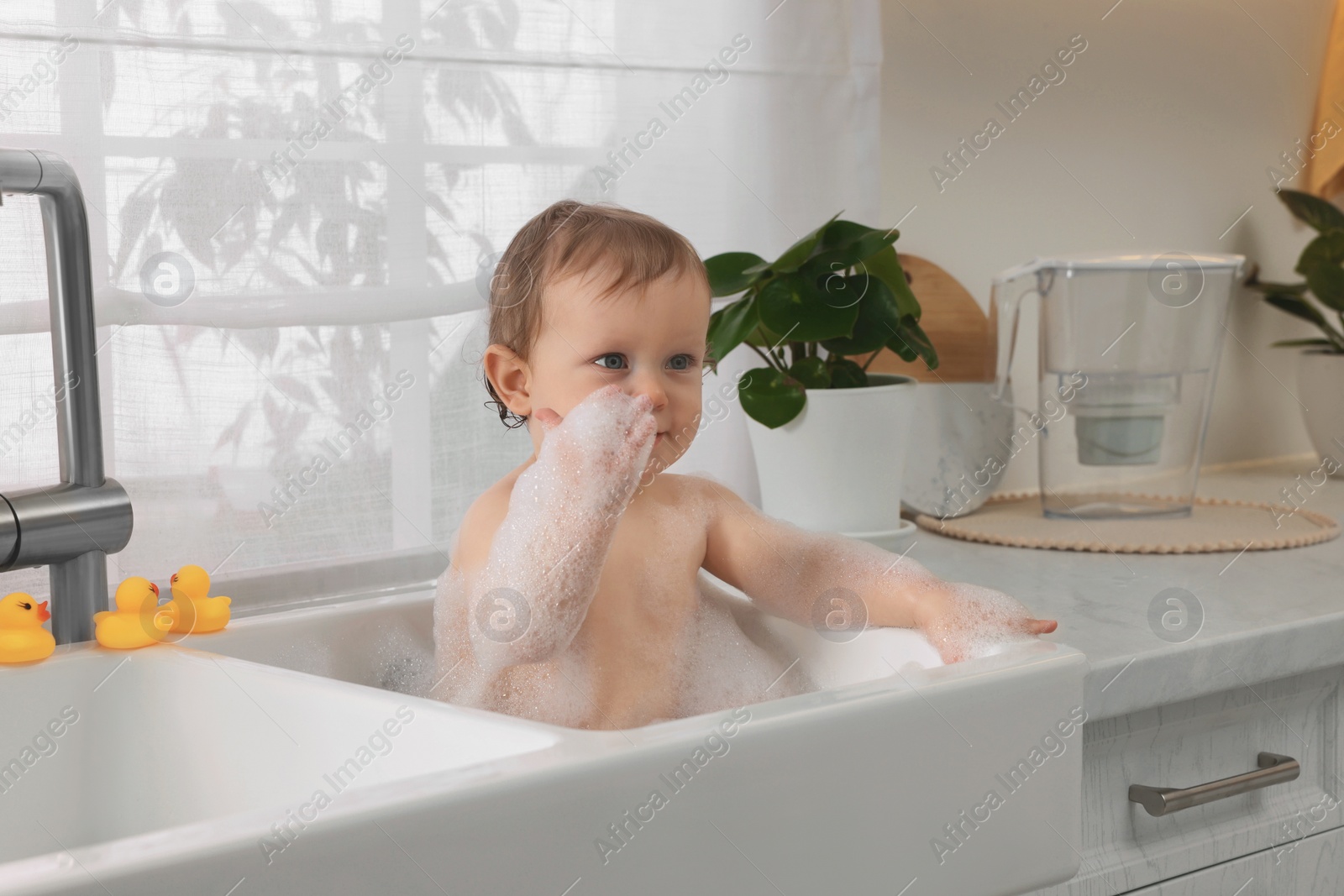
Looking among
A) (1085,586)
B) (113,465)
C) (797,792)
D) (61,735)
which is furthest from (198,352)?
(1085,586)

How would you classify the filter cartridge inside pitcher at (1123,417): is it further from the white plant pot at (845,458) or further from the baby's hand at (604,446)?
the baby's hand at (604,446)

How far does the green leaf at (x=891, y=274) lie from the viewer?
1048mm

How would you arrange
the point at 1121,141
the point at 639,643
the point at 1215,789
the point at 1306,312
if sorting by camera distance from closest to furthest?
1. the point at 639,643
2. the point at 1215,789
3. the point at 1121,141
4. the point at 1306,312

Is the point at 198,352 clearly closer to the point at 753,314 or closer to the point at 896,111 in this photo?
the point at 753,314

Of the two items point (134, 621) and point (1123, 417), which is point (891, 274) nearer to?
point (1123, 417)

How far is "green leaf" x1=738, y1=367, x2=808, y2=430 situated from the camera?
103 cm

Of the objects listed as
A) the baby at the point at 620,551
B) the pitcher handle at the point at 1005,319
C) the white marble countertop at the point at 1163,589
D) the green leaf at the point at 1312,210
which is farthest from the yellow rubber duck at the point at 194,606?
the green leaf at the point at 1312,210

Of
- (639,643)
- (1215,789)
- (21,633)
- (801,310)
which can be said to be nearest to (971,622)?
(639,643)

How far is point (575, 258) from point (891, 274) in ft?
1.53

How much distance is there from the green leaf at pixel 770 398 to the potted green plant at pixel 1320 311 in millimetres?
1008

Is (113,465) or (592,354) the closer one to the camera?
(592,354)

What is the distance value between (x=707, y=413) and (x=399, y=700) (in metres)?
0.70

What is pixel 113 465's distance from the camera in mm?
867

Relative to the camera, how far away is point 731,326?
0.99m
